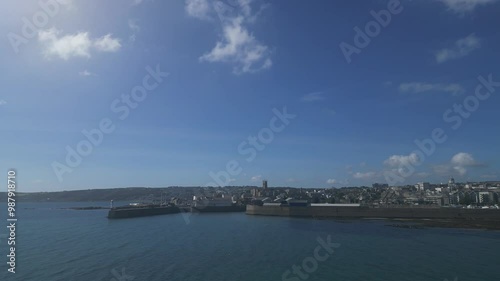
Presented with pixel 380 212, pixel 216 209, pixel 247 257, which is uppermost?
pixel 247 257

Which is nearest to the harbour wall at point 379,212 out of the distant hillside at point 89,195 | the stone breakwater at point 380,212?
the stone breakwater at point 380,212

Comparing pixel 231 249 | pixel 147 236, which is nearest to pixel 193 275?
pixel 231 249

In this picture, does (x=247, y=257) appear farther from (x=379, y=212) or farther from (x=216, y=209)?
(x=216, y=209)

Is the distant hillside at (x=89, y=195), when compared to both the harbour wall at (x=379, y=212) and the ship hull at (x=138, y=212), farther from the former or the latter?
the harbour wall at (x=379, y=212)

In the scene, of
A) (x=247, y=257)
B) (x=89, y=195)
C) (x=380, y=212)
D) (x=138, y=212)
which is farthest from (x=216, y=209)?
(x=89, y=195)

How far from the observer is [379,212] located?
51094 mm

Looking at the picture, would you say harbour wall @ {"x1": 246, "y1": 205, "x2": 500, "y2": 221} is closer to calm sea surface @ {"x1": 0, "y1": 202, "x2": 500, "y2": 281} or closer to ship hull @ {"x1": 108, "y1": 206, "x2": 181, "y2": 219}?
ship hull @ {"x1": 108, "y1": 206, "x2": 181, "y2": 219}

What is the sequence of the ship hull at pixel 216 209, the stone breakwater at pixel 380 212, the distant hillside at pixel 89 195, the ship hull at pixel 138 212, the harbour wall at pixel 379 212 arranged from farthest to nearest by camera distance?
the distant hillside at pixel 89 195
the ship hull at pixel 216 209
the ship hull at pixel 138 212
the harbour wall at pixel 379 212
the stone breakwater at pixel 380 212

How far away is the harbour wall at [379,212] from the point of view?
152ft

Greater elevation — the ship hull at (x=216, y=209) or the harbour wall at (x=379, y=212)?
the harbour wall at (x=379, y=212)

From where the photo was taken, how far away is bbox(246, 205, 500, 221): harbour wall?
152ft

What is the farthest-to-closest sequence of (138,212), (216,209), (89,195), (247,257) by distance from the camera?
1. (89,195)
2. (216,209)
3. (138,212)
4. (247,257)

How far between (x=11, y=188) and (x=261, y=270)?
11.5 meters

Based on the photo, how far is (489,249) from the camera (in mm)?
23625
